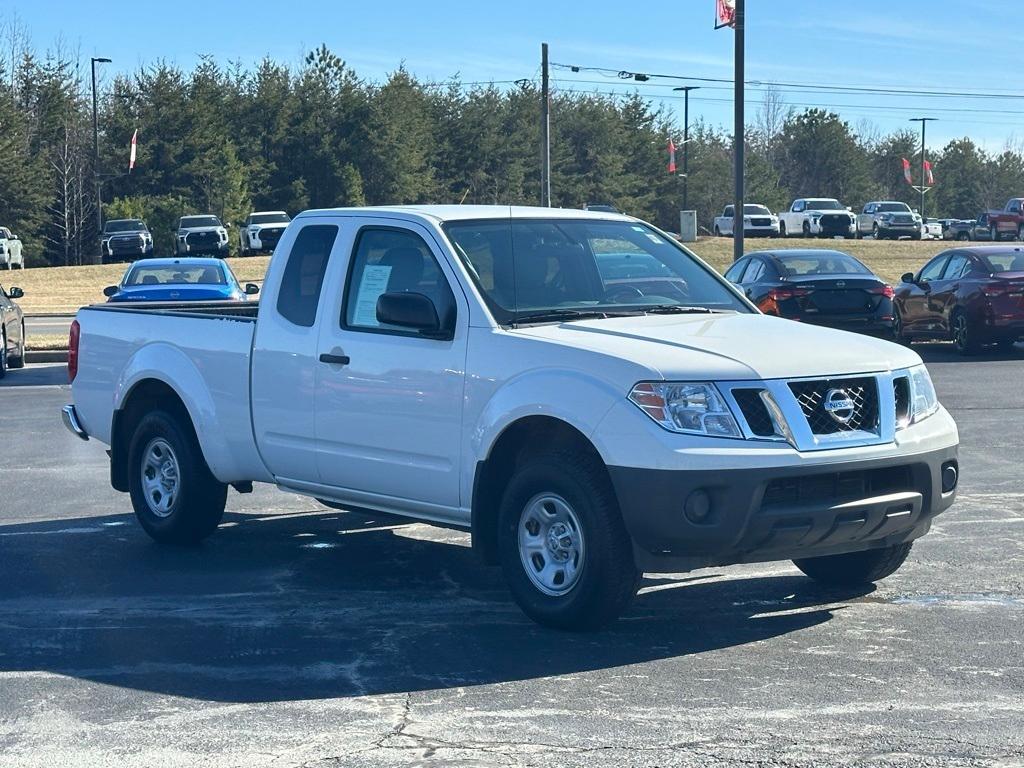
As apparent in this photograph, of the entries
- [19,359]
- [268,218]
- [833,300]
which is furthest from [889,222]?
[19,359]

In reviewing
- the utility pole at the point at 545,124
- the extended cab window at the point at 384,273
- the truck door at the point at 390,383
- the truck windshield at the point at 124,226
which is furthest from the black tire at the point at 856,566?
the truck windshield at the point at 124,226

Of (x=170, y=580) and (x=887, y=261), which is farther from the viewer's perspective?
(x=887, y=261)

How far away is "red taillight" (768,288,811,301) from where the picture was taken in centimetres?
2080

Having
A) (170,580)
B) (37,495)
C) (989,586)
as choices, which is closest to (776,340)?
(989,586)

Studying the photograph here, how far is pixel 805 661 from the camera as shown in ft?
20.6

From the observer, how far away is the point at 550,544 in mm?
→ 6840

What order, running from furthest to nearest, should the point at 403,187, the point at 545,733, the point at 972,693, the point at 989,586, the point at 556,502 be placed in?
the point at 403,187 → the point at 989,586 → the point at 556,502 → the point at 972,693 → the point at 545,733

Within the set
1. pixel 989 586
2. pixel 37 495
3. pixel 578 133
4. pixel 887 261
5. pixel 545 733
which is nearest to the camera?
pixel 545 733

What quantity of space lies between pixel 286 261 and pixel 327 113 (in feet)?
242

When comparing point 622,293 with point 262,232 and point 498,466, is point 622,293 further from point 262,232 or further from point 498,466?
point 262,232

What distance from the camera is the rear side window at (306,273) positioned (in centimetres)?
821

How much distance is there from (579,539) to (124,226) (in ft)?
184

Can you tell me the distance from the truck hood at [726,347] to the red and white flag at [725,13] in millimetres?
23780

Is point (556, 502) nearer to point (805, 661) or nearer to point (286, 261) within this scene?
point (805, 661)
